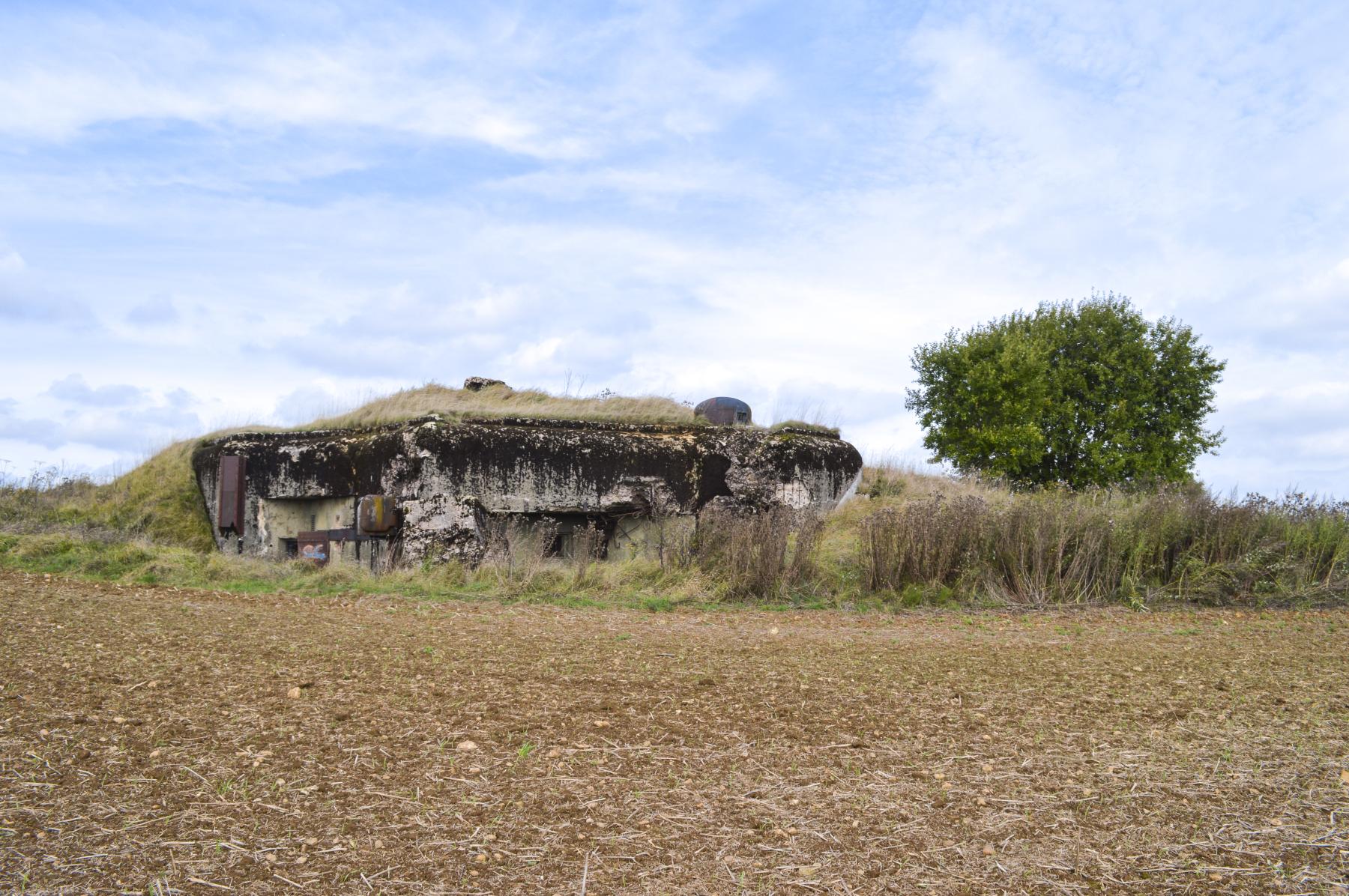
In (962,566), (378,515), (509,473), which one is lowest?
(962,566)

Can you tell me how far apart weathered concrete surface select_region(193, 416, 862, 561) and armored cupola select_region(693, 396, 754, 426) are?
1.75 meters

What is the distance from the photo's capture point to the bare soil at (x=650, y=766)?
3.41 meters

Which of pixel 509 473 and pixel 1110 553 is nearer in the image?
pixel 1110 553

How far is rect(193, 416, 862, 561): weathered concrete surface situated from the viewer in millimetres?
13297

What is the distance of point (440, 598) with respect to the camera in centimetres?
1085

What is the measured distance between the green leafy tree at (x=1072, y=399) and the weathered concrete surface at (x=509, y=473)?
12626mm

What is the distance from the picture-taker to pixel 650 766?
4.37 m

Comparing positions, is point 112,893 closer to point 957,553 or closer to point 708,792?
point 708,792

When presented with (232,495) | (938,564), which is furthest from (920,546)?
(232,495)

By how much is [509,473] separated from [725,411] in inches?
187

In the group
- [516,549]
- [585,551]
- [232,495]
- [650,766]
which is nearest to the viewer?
[650,766]

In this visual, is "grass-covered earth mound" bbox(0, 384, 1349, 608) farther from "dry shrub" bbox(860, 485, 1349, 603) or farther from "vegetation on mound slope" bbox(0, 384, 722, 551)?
"vegetation on mound slope" bbox(0, 384, 722, 551)

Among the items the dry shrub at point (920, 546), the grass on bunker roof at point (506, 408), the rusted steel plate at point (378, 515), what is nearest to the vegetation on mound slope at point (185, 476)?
the grass on bunker roof at point (506, 408)

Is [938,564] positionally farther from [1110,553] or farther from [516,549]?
[516,549]
